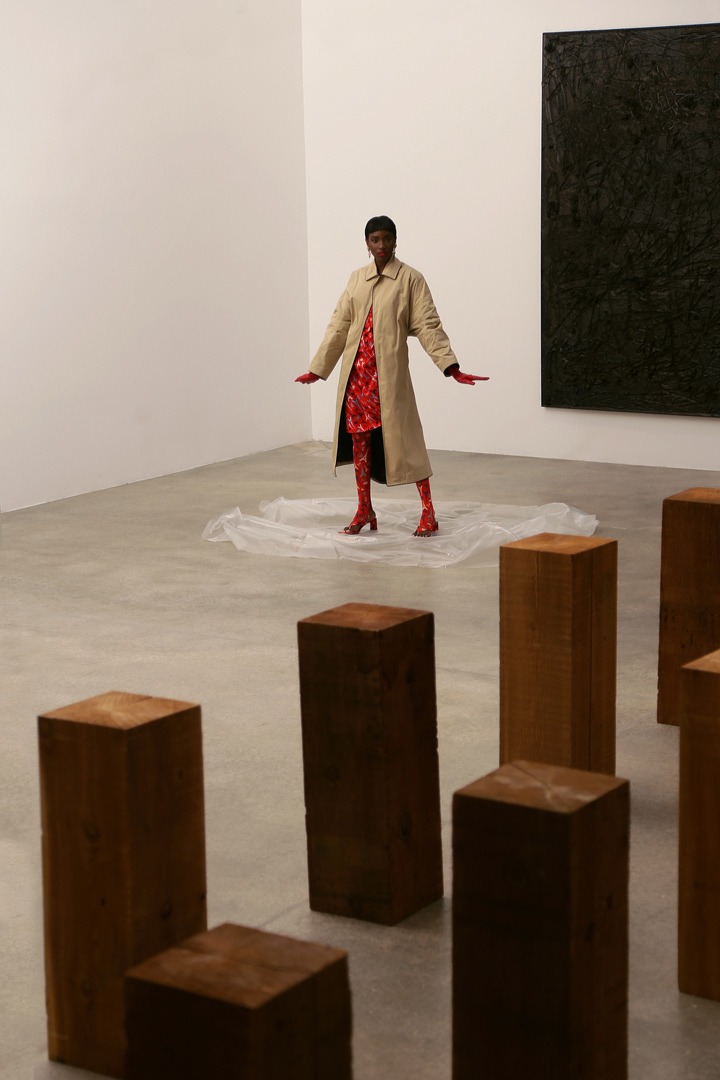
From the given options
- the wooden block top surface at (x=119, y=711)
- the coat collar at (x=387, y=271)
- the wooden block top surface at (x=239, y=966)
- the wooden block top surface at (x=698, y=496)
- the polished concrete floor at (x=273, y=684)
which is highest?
the coat collar at (x=387, y=271)

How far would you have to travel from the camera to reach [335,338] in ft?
22.2

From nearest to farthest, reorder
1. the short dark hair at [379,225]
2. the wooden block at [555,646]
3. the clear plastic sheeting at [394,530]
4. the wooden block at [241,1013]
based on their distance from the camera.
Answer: the wooden block at [241,1013] → the wooden block at [555,646] → the clear plastic sheeting at [394,530] → the short dark hair at [379,225]

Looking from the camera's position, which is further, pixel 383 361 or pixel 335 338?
pixel 335 338

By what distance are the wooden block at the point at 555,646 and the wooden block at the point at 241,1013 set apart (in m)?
1.46

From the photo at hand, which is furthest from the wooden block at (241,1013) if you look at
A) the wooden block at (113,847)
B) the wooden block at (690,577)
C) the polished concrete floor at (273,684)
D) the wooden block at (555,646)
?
the wooden block at (690,577)

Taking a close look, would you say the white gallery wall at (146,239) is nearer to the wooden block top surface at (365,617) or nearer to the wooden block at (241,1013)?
the wooden block top surface at (365,617)

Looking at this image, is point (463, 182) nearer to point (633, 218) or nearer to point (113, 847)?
point (633, 218)

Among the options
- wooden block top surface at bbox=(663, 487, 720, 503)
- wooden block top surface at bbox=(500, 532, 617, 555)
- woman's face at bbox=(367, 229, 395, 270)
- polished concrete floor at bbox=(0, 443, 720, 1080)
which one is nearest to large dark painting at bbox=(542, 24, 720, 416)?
polished concrete floor at bbox=(0, 443, 720, 1080)

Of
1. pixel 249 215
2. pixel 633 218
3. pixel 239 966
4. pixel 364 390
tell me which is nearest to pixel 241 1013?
pixel 239 966

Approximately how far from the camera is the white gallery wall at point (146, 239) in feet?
25.0

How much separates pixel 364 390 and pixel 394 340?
271 millimetres

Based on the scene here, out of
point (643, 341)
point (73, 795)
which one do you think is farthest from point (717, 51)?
point (73, 795)

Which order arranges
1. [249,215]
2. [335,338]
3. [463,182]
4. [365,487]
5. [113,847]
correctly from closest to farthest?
1. [113,847]
2. [365,487]
3. [335,338]
4. [463,182]
5. [249,215]

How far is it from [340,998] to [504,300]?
25.6 ft
